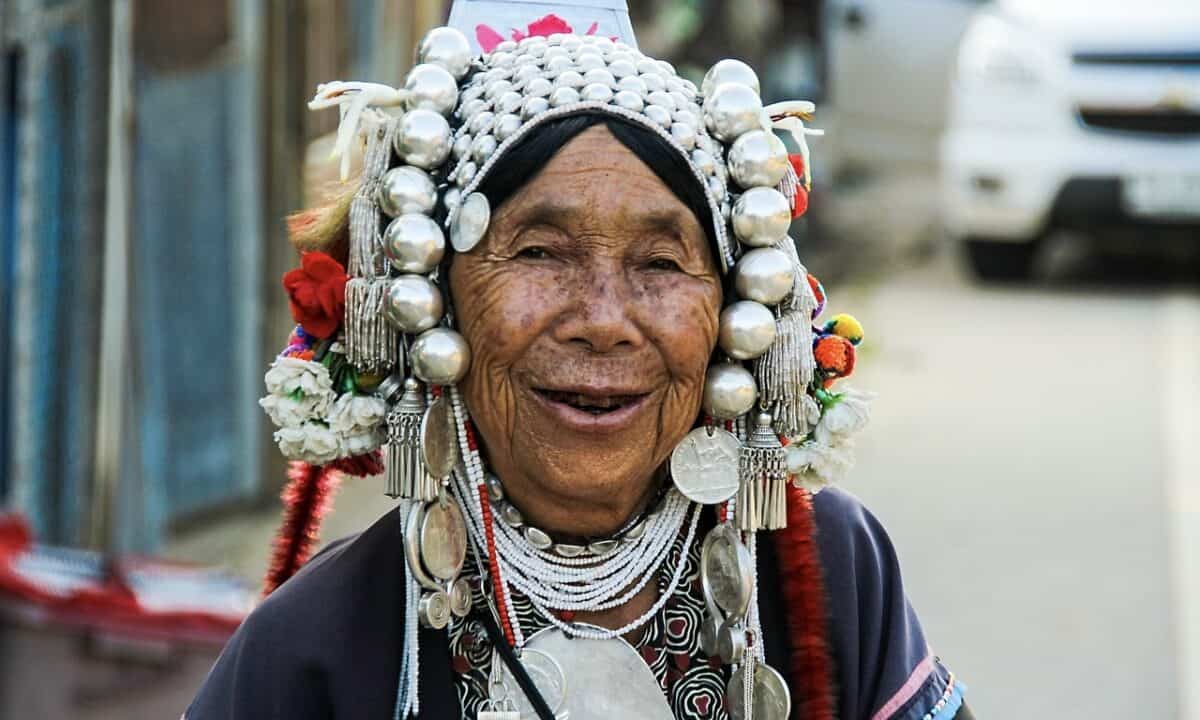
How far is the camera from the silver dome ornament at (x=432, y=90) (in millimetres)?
2201

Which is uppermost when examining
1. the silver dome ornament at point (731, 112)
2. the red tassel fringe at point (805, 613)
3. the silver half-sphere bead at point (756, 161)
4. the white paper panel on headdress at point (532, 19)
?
the white paper panel on headdress at point (532, 19)

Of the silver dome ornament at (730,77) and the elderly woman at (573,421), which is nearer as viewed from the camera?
the elderly woman at (573,421)

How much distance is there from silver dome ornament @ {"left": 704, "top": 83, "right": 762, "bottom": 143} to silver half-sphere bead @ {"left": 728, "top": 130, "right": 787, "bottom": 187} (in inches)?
0.5

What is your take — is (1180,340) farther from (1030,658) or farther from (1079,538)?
(1030,658)

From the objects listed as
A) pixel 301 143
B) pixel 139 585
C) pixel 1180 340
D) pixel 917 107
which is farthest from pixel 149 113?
pixel 917 107

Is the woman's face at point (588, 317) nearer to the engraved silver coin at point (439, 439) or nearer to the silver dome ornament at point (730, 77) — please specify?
the engraved silver coin at point (439, 439)

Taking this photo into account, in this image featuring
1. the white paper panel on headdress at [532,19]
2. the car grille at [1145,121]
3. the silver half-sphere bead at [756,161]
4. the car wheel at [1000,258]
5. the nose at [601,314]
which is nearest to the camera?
the nose at [601,314]

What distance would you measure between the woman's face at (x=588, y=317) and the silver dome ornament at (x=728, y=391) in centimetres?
3

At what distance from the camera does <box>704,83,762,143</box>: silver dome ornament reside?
7.31 ft

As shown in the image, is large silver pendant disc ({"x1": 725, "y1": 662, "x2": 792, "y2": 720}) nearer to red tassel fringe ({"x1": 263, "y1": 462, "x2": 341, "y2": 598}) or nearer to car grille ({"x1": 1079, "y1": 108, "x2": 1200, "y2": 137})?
red tassel fringe ({"x1": 263, "y1": 462, "x2": 341, "y2": 598})

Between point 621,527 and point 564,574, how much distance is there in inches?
4.0

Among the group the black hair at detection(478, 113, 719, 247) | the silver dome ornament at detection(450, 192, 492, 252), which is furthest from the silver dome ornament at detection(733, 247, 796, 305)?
the silver dome ornament at detection(450, 192, 492, 252)

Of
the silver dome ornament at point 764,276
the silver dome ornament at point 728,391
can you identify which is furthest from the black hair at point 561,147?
the silver dome ornament at point 728,391

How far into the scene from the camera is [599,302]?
6.95 feet
